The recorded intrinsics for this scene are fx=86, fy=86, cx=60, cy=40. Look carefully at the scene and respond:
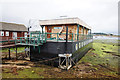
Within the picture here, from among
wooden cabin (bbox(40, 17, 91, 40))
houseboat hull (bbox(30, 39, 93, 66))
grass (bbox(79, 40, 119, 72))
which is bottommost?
grass (bbox(79, 40, 119, 72))

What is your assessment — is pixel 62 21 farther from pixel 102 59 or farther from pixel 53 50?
pixel 102 59

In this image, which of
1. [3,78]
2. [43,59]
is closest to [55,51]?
[43,59]

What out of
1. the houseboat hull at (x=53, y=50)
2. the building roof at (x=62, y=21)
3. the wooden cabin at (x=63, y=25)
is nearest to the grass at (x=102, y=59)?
the houseboat hull at (x=53, y=50)

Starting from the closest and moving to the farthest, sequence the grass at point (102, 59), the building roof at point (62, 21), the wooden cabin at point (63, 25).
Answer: the grass at point (102, 59), the building roof at point (62, 21), the wooden cabin at point (63, 25)

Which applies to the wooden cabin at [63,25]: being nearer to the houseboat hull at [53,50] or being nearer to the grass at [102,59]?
the houseboat hull at [53,50]

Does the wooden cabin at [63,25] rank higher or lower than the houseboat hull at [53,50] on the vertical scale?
higher

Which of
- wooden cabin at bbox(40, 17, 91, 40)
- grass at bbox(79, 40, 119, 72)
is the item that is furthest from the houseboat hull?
grass at bbox(79, 40, 119, 72)

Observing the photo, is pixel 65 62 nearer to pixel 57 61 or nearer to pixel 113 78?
pixel 57 61

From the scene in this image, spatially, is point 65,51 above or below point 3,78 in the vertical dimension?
above

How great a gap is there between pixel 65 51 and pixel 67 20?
5110 mm

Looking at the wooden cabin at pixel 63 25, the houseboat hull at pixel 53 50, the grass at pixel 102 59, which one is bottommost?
the grass at pixel 102 59

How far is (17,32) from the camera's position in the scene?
24.0 metres

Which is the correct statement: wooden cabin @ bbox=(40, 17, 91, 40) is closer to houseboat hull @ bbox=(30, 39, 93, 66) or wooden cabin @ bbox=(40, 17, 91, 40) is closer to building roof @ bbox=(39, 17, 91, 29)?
building roof @ bbox=(39, 17, 91, 29)

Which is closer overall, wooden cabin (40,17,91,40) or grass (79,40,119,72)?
grass (79,40,119,72)
